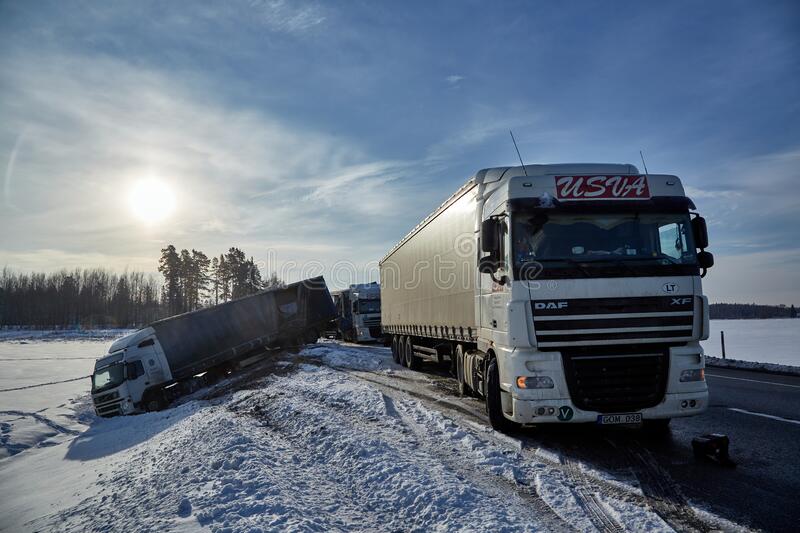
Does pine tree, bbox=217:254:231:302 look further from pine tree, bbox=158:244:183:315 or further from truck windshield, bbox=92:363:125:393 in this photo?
truck windshield, bbox=92:363:125:393

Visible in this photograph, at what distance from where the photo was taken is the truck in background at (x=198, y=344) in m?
18.3

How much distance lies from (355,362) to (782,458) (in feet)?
55.0

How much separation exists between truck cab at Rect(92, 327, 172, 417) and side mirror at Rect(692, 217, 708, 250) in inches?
725

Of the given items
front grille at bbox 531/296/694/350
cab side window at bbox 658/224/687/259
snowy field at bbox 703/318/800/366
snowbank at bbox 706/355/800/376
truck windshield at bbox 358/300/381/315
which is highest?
cab side window at bbox 658/224/687/259

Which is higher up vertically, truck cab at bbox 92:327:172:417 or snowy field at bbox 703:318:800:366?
truck cab at bbox 92:327:172:417

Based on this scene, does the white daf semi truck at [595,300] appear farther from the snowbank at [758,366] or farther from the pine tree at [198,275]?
the pine tree at [198,275]

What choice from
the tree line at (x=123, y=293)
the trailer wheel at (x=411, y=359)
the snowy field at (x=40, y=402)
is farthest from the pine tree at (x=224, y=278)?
the trailer wheel at (x=411, y=359)

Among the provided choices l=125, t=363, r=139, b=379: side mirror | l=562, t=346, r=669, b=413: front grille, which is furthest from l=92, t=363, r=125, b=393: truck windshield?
l=562, t=346, r=669, b=413: front grille

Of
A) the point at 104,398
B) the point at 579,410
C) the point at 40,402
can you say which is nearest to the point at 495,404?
the point at 579,410

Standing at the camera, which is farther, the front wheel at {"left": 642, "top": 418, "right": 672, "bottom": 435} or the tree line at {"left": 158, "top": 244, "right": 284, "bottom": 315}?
the tree line at {"left": 158, "top": 244, "right": 284, "bottom": 315}

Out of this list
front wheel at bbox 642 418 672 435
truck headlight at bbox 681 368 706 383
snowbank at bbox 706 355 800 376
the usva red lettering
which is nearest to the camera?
truck headlight at bbox 681 368 706 383

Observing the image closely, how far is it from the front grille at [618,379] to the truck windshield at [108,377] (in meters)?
17.0

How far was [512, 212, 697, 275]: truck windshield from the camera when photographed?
270 inches

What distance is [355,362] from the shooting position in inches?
843
